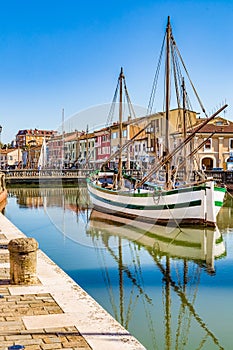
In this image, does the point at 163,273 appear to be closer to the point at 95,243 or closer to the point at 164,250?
the point at 164,250

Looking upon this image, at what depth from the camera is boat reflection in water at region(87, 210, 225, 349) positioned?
447 inches

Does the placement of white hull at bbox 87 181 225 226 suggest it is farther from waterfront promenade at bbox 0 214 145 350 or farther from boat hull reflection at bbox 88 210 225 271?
waterfront promenade at bbox 0 214 145 350

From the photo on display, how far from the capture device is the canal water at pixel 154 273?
1161cm

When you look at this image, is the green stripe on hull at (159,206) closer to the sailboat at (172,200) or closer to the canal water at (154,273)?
the sailboat at (172,200)

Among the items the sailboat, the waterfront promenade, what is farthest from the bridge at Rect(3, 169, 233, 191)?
the waterfront promenade

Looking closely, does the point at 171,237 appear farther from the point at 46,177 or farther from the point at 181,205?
the point at 46,177

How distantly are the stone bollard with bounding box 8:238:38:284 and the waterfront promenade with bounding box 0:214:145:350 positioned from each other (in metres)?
0.19

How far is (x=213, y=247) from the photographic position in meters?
22.7

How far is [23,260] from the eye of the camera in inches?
440

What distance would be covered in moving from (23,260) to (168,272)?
7413mm

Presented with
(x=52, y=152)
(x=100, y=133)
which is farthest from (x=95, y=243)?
(x=52, y=152)

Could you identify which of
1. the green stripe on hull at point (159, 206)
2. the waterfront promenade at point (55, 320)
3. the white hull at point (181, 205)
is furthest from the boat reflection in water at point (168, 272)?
the waterfront promenade at point (55, 320)

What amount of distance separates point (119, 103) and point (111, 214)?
9.76 metres

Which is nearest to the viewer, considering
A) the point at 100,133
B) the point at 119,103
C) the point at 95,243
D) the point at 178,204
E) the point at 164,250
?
the point at 164,250
